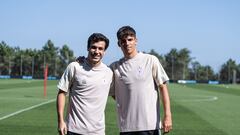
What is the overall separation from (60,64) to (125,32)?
95.3 metres

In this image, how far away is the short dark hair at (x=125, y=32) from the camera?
581 centimetres

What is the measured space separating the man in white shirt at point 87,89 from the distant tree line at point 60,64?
5811 cm

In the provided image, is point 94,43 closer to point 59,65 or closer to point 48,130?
point 48,130

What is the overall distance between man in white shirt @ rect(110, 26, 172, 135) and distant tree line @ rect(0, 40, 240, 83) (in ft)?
191

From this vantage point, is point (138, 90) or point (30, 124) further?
point (30, 124)

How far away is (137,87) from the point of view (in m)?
5.77

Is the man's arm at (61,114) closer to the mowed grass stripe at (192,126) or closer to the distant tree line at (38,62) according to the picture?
the mowed grass stripe at (192,126)

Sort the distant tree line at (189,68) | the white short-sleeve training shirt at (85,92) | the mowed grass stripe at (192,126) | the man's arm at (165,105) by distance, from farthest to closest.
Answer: the distant tree line at (189,68) → the mowed grass stripe at (192,126) → the man's arm at (165,105) → the white short-sleeve training shirt at (85,92)

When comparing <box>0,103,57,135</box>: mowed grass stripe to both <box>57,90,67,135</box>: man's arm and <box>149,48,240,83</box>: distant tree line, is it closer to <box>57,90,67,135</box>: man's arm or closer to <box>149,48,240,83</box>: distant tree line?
<box>57,90,67,135</box>: man's arm

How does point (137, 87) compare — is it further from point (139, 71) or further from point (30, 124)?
point (30, 124)

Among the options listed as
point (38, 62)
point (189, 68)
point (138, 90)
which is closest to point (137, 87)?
point (138, 90)

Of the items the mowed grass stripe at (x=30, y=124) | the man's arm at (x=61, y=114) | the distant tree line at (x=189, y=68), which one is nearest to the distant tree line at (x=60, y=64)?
the distant tree line at (x=189, y=68)

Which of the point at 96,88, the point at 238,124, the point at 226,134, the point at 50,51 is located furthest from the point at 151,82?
the point at 50,51

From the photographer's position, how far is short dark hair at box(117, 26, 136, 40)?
19.1 ft
